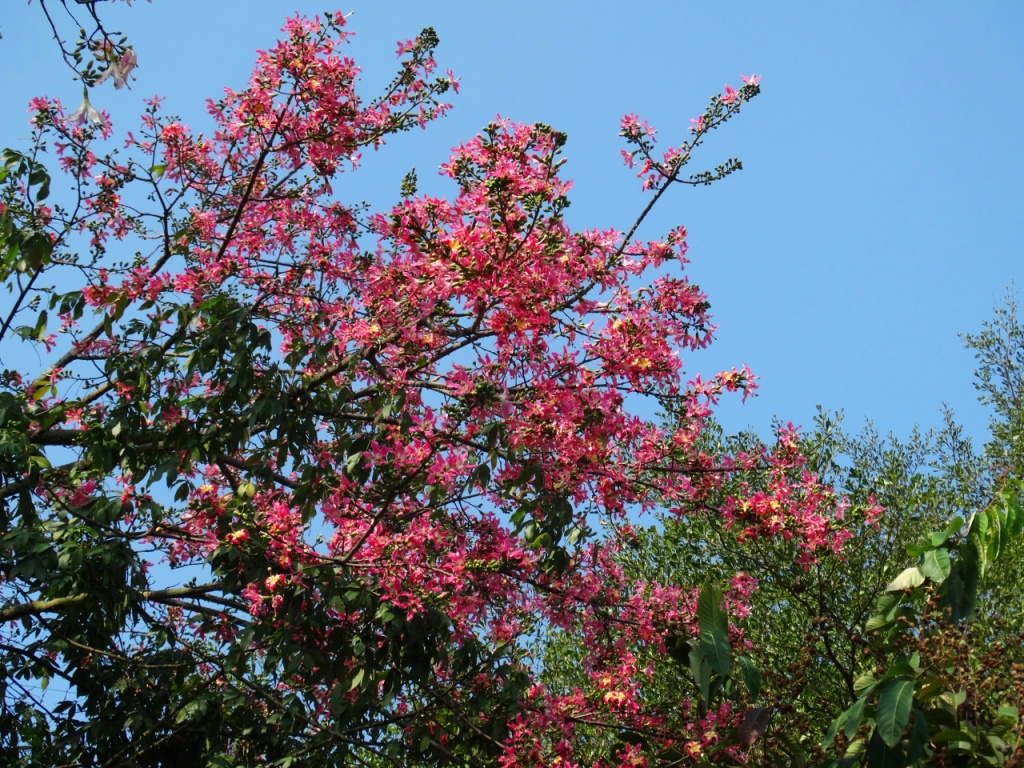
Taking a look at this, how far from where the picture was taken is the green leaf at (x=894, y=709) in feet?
13.0

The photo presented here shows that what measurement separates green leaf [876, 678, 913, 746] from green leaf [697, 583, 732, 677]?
1035 millimetres

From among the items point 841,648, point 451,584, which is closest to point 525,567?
point 451,584

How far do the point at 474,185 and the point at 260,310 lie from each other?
1891mm

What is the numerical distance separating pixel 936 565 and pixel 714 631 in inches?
47.7

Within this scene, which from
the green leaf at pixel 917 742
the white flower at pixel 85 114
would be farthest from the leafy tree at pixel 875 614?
the white flower at pixel 85 114

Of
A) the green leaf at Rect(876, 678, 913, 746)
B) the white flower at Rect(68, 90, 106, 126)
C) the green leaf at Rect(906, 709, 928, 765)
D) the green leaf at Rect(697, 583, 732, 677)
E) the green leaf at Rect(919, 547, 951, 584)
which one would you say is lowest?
the green leaf at Rect(906, 709, 928, 765)

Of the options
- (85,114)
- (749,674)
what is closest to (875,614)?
(749,674)

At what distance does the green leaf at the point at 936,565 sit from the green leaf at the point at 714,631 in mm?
1098

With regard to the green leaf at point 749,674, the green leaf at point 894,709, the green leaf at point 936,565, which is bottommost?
the green leaf at point 894,709

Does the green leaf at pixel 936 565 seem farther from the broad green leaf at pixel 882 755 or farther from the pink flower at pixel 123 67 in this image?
the pink flower at pixel 123 67

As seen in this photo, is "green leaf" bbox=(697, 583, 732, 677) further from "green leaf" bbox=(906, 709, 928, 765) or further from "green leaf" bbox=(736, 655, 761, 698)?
"green leaf" bbox=(906, 709, 928, 765)

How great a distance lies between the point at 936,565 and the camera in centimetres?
444

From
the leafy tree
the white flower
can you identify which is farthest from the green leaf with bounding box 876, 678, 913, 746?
the white flower

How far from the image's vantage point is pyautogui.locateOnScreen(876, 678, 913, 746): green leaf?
13.0ft
